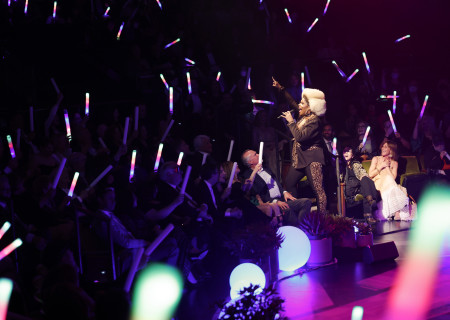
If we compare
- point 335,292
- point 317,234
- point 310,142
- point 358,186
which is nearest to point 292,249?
point 317,234

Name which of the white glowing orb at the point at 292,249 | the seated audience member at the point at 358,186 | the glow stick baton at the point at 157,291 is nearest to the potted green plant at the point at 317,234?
the white glowing orb at the point at 292,249

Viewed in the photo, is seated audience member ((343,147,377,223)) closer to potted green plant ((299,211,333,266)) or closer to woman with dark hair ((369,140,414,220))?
woman with dark hair ((369,140,414,220))

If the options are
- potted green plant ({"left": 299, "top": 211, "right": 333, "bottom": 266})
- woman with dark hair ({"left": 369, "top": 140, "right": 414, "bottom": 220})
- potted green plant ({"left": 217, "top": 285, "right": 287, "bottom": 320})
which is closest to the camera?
potted green plant ({"left": 217, "top": 285, "right": 287, "bottom": 320})

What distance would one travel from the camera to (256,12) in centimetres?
1130

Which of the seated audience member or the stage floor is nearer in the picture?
the stage floor

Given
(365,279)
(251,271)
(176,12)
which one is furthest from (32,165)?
(176,12)

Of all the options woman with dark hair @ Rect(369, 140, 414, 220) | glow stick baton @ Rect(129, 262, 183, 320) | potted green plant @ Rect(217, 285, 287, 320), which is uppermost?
woman with dark hair @ Rect(369, 140, 414, 220)

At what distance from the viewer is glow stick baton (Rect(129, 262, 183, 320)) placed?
128 inches

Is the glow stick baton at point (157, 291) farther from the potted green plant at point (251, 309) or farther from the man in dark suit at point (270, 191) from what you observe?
the man in dark suit at point (270, 191)

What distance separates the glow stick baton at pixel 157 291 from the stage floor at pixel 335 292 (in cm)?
22

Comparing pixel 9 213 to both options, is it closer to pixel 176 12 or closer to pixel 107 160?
pixel 107 160

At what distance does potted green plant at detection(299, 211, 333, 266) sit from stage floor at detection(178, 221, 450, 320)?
0.15 m

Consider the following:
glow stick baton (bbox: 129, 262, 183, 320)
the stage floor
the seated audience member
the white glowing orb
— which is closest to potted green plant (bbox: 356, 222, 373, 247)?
the stage floor

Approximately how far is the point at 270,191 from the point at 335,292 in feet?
6.64
